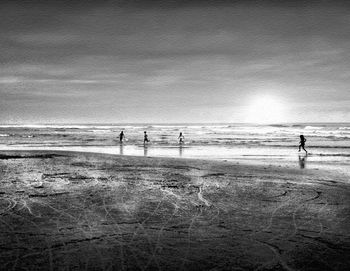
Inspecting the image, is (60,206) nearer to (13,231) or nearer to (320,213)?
(13,231)

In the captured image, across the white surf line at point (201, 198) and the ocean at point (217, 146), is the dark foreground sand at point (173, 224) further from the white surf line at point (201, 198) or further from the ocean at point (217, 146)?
the ocean at point (217, 146)

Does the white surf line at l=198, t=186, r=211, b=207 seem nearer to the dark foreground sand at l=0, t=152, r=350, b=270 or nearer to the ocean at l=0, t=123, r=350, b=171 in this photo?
the dark foreground sand at l=0, t=152, r=350, b=270

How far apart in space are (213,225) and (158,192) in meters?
3.72

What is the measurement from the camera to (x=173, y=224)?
6.77 metres

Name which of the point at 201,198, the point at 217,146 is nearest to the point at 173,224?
the point at 201,198

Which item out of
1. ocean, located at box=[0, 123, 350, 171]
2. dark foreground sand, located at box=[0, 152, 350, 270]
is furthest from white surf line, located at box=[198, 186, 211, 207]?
ocean, located at box=[0, 123, 350, 171]

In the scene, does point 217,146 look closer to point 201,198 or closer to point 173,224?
point 201,198

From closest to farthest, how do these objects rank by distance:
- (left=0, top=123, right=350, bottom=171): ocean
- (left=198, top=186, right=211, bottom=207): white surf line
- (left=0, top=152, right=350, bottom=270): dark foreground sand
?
(left=0, top=152, right=350, bottom=270): dark foreground sand, (left=198, top=186, right=211, bottom=207): white surf line, (left=0, top=123, right=350, bottom=171): ocean

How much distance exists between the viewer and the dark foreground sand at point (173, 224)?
4848mm

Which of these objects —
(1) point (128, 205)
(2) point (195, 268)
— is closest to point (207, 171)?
(1) point (128, 205)

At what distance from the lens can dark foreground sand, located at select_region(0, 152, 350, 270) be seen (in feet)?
15.9

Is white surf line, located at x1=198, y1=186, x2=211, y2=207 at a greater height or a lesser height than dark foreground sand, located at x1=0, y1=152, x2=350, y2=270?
lesser

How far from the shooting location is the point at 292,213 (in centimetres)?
770

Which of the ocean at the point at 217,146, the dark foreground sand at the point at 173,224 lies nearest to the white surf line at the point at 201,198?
the dark foreground sand at the point at 173,224
